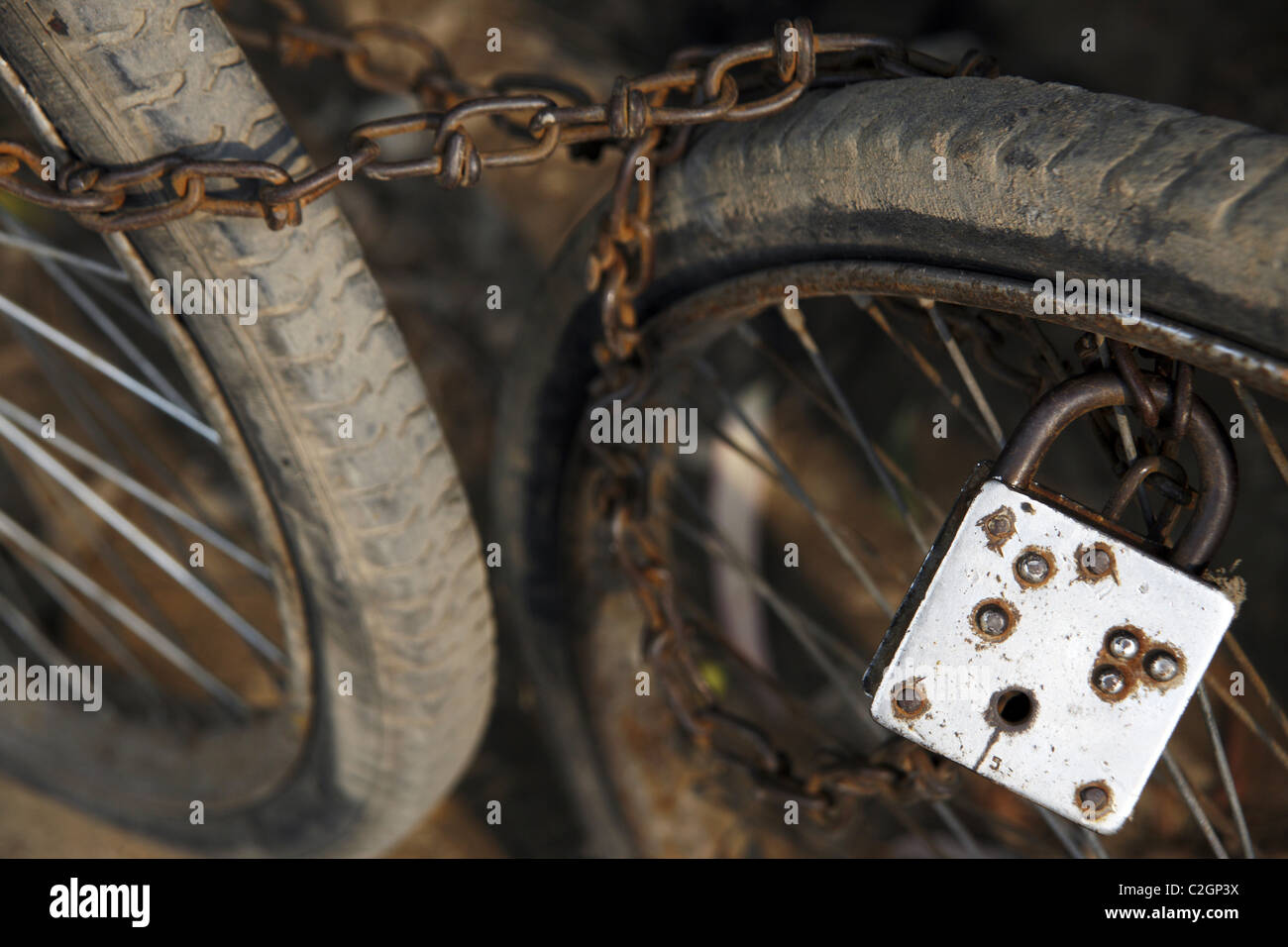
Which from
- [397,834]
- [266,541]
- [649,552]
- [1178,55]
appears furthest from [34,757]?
[1178,55]

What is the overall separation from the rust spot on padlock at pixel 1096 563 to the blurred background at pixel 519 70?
109 cm

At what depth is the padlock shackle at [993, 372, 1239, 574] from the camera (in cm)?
50

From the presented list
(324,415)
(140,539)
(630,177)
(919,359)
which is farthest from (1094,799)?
(140,539)

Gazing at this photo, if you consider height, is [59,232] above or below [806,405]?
above

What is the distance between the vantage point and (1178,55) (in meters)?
1.52

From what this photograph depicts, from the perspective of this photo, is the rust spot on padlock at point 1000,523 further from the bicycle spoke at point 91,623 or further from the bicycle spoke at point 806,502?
the bicycle spoke at point 91,623

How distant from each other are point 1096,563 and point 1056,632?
0.04 meters

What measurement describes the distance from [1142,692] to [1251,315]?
19 centimetres

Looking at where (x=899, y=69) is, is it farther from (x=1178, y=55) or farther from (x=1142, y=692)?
(x=1178, y=55)

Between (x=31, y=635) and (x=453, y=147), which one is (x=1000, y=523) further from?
(x=31, y=635)

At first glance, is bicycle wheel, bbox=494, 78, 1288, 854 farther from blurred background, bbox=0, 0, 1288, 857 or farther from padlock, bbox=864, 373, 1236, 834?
blurred background, bbox=0, 0, 1288, 857

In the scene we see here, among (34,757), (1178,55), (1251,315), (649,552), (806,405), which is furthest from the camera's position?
(806,405)
